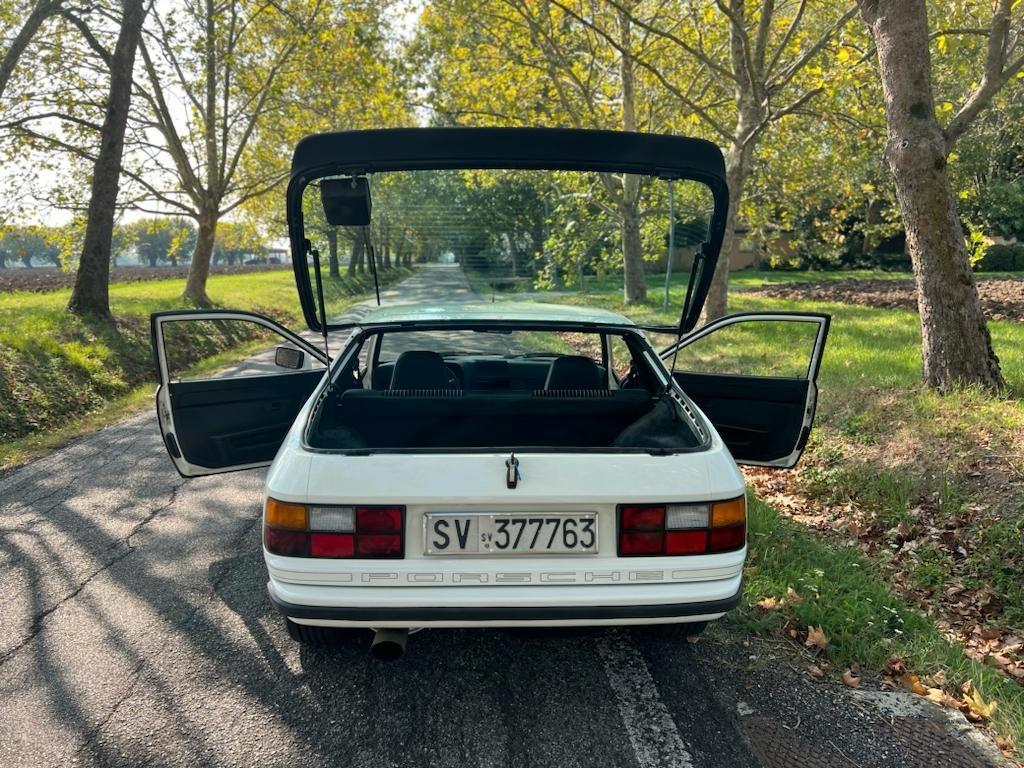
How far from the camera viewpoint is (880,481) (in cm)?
462

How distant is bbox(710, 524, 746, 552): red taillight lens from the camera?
7.95 ft

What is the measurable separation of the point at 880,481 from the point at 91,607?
15.7ft

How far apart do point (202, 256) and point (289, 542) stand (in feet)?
60.7

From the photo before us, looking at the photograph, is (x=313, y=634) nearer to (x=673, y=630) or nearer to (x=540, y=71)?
(x=673, y=630)

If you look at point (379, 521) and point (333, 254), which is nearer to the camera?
point (379, 521)

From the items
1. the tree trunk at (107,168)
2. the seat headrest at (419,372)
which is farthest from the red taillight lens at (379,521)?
the tree trunk at (107,168)

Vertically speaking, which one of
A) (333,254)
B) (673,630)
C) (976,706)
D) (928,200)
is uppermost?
(928,200)

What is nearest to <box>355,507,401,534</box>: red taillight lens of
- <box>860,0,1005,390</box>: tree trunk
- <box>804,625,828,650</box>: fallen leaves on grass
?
<box>804,625,828,650</box>: fallen leaves on grass

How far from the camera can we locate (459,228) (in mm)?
3627

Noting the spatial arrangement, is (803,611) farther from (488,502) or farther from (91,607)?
(91,607)

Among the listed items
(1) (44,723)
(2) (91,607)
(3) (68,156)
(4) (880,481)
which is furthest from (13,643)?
(3) (68,156)

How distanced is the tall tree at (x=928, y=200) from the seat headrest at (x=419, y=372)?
422 cm

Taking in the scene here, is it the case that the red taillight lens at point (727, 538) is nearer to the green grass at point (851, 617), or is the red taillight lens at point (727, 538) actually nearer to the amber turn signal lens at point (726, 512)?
the amber turn signal lens at point (726, 512)

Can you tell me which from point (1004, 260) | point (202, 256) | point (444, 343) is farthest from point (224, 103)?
point (1004, 260)
